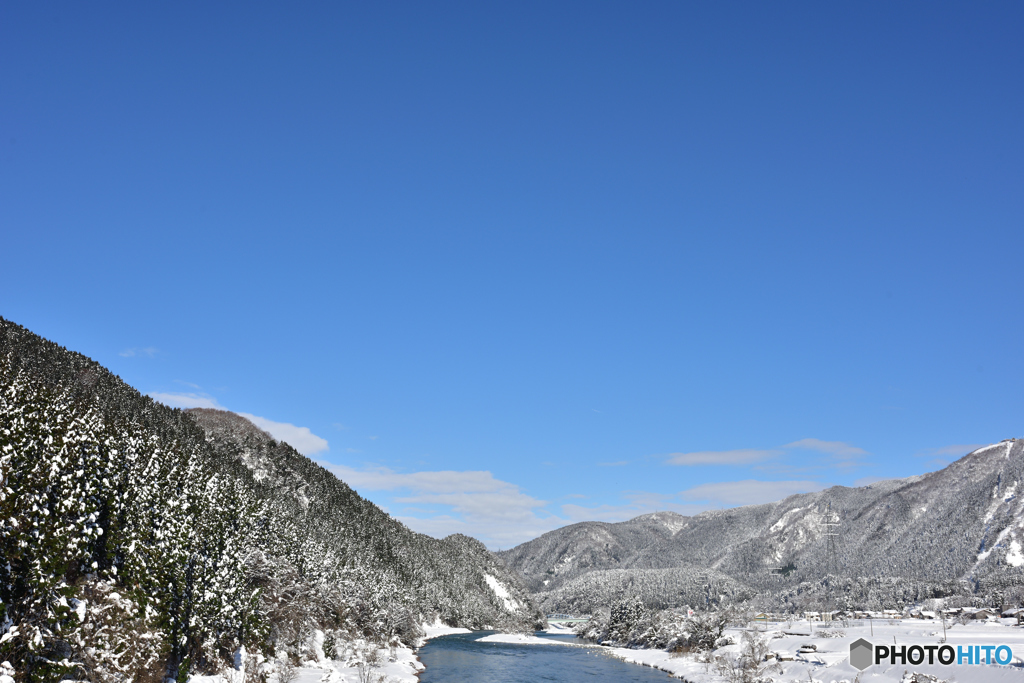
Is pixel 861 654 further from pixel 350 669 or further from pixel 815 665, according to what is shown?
pixel 350 669

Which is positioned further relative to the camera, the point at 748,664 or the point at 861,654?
the point at 748,664

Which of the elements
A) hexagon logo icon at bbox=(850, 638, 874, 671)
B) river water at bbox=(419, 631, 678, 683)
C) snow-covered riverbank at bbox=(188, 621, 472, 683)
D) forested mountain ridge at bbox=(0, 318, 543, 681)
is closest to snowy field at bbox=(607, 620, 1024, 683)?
hexagon logo icon at bbox=(850, 638, 874, 671)

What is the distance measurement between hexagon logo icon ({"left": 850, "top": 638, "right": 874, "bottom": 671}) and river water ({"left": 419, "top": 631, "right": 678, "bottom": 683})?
74.0 feet

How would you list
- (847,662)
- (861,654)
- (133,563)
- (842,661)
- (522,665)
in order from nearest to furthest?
1. (133,563)
2. (847,662)
3. (861,654)
4. (842,661)
5. (522,665)

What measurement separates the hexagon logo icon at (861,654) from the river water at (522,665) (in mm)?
22565

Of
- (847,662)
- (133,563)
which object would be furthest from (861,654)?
(133,563)

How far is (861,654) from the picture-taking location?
52.5 m

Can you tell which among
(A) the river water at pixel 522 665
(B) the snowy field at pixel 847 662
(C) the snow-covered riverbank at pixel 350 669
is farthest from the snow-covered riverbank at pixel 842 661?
(C) the snow-covered riverbank at pixel 350 669

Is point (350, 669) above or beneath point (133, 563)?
beneath

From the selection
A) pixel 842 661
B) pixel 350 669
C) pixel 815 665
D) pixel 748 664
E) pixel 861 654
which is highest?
pixel 861 654

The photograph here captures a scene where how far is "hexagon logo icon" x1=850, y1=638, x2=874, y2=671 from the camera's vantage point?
50.4 meters

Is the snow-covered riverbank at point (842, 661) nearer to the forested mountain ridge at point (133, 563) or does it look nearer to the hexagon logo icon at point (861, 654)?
the hexagon logo icon at point (861, 654)

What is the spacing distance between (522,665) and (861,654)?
150ft

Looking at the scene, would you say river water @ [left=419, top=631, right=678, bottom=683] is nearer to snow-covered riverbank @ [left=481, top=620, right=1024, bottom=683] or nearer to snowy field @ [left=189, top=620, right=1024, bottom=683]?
snowy field @ [left=189, top=620, right=1024, bottom=683]
